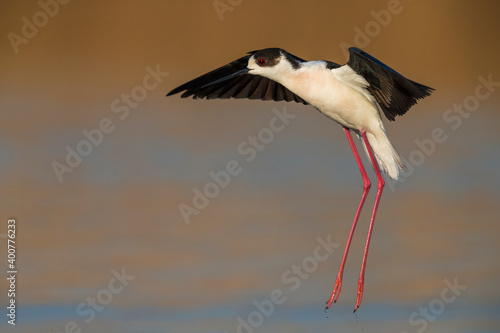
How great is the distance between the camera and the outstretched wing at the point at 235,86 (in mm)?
5199

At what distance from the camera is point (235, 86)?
5469 millimetres

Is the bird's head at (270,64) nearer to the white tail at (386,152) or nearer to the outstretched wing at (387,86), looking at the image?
the outstretched wing at (387,86)

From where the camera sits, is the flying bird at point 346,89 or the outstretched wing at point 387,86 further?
the flying bird at point 346,89

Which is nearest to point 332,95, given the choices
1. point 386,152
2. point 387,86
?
point 387,86

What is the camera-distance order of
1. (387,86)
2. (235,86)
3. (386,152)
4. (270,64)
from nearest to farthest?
(387,86) < (270,64) < (386,152) < (235,86)

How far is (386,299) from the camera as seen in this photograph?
Answer: 19.6 feet

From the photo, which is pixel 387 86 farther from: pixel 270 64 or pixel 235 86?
pixel 235 86

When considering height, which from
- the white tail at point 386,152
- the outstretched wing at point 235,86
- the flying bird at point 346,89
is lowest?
the white tail at point 386,152

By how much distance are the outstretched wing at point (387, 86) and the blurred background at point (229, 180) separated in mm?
1389

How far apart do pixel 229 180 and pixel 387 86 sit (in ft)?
8.89

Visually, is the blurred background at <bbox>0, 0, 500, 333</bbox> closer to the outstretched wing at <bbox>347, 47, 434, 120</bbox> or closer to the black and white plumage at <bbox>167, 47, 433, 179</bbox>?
the black and white plumage at <bbox>167, 47, 433, 179</bbox>

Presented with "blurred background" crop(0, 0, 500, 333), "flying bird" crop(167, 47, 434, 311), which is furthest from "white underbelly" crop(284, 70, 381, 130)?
"blurred background" crop(0, 0, 500, 333)

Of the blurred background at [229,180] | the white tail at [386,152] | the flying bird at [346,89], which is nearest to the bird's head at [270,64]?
the flying bird at [346,89]

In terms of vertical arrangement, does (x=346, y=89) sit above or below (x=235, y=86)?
below
